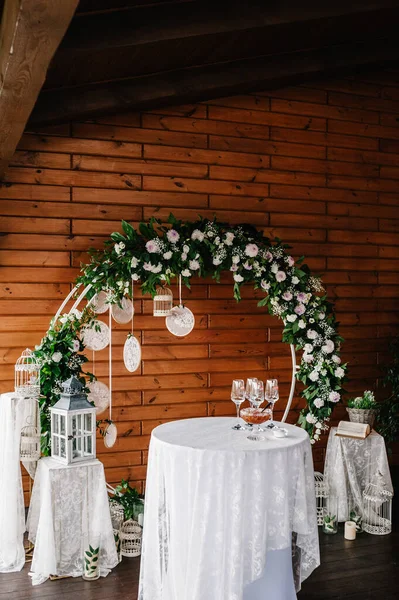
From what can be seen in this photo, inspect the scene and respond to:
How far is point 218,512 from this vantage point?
2.80 m

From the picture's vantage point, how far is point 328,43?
4.70 metres

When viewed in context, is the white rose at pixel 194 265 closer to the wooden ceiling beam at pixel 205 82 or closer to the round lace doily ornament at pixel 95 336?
the round lace doily ornament at pixel 95 336

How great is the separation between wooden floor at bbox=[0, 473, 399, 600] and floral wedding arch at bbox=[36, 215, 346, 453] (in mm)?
917

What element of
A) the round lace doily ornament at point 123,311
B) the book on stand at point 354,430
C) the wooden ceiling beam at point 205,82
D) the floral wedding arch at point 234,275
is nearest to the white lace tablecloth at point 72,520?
the floral wedding arch at point 234,275

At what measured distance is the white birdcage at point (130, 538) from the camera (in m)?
3.89

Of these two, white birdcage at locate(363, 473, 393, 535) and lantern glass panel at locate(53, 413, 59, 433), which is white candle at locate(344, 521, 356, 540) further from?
lantern glass panel at locate(53, 413, 59, 433)

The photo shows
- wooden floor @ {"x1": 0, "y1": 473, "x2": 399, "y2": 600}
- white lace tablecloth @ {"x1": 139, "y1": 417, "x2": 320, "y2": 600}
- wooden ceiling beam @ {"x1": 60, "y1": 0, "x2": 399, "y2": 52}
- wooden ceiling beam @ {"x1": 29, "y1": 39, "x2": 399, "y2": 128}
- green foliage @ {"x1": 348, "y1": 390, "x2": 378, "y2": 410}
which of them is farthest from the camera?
green foliage @ {"x1": 348, "y1": 390, "x2": 378, "y2": 410}

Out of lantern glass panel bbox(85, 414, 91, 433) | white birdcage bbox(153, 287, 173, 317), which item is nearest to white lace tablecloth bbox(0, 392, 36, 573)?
lantern glass panel bbox(85, 414, 91, 433)

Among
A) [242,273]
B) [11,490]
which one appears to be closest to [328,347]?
[242,273]

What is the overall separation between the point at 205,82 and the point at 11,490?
3.23 m

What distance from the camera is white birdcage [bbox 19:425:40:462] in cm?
390

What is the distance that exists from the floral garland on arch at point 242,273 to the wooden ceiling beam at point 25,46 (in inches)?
55.6

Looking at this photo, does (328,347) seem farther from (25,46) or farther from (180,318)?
(25,46)

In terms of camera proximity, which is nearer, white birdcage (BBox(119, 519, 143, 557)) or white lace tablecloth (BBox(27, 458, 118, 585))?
white lace tablecloth (BBox(27, 458, 118, 585))
